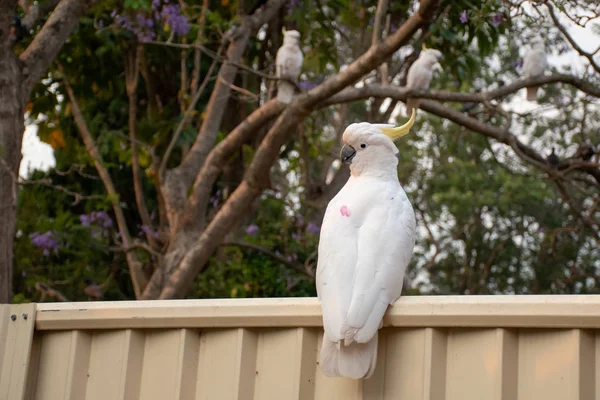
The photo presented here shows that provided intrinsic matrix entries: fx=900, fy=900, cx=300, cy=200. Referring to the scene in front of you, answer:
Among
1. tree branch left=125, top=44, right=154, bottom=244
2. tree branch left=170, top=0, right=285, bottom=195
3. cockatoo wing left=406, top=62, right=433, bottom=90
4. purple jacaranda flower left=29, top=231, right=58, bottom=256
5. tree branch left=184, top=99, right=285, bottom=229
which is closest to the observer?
tree branch left=184, top=99, right=285, bottom=229

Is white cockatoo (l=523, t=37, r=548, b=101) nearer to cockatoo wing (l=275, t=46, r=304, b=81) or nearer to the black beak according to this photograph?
cockatoo wing (l=275, t=46, r=304, b=81)

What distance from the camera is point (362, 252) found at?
205 cm

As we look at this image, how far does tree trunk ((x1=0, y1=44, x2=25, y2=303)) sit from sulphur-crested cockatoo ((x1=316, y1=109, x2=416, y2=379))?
6.39 ft

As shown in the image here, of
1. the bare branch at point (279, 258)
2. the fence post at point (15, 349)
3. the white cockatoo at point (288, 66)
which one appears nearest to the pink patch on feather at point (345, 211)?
the fence post at point (15, 349)

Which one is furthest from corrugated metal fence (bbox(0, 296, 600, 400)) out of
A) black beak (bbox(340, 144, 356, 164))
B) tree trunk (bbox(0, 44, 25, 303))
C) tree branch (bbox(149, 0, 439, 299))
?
tree branch (bbox(149, 0, 439, 299))

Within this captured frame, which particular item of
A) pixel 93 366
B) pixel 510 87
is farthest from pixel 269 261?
pixel 93 366

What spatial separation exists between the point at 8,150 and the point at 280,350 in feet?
7.34

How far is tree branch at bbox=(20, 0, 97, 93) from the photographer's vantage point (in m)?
4.07

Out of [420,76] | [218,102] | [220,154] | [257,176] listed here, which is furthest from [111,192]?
[420,76]

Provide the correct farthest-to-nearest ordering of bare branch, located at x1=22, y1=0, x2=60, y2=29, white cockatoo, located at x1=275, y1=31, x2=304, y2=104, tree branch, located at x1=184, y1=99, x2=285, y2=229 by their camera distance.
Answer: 1. tree branch, located at x1=184, y1=99, x2=285, y2=229
2. white cockatoo, located at x1=275, y1=31, x2=304, y2=104
3. bare branch, located at x1=22, y1=0, x2=60, y2=29

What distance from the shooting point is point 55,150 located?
278 inches

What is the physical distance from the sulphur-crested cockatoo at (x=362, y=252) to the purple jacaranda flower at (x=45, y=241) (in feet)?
13.7

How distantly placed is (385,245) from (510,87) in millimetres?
3139

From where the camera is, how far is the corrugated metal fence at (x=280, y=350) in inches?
67.9
